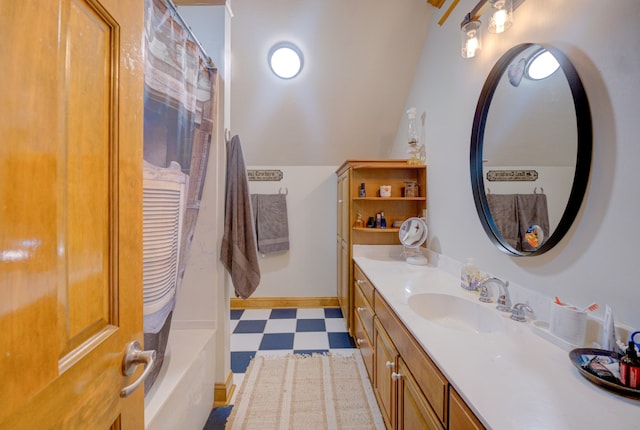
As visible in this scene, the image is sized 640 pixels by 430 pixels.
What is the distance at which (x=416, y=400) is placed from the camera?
0.96 metres

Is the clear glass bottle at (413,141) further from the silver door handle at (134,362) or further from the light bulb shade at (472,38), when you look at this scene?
the silver door handle at (134,362)

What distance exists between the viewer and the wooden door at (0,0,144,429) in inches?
13.9

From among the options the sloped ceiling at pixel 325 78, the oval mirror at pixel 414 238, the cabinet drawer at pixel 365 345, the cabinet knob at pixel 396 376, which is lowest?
the cabinet drawer at pixel 365 345

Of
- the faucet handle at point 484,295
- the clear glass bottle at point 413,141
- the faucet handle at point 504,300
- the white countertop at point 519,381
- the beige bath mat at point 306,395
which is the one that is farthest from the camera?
the clear glass bottle at point 413,141

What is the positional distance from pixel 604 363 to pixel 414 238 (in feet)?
4.64

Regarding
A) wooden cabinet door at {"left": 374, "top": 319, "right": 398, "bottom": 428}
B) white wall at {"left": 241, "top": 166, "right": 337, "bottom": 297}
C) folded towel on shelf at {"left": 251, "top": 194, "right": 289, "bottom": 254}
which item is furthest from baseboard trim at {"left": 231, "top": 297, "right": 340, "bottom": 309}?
wooden cabinet door at {"left": 374, "top": 319, "right": 398, "bottom": 428}

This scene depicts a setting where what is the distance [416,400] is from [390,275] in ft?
2.64

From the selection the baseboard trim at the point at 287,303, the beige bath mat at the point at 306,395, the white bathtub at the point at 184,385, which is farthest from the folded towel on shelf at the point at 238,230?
the baseboard trim at the point at 287,303

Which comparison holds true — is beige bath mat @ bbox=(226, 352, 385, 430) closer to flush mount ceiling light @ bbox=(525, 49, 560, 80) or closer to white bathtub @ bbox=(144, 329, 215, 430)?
white bathtub @ bbox=(144, 329, 215, 430)

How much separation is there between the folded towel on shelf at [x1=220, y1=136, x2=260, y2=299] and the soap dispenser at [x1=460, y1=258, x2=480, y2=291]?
47.8 inches

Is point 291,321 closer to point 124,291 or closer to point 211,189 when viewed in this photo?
point 211,189

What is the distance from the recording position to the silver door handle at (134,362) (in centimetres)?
60

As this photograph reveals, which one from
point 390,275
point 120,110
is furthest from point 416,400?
point 120,110

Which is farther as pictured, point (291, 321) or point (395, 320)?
point (291, 321)
